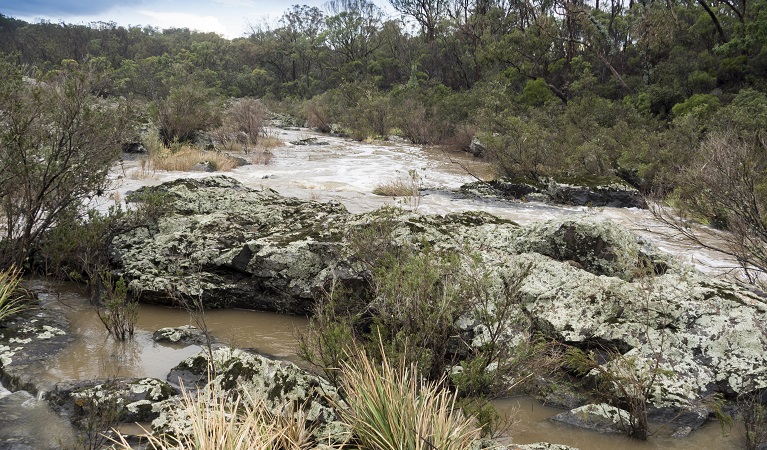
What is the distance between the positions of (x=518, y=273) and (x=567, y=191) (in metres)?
7.31

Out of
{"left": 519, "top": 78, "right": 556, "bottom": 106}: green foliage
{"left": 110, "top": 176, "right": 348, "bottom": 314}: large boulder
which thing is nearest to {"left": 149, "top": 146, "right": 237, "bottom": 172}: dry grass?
{"left": 110, "top": 176, "right": 348, "bottom": 314}: large boulder

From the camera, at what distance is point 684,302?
457cm

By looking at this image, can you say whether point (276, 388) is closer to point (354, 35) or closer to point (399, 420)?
point (399, 420)

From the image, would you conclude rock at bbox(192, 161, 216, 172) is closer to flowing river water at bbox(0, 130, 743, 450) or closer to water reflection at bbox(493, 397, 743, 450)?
flowing river water at bbox(0, 130, 743, 450)

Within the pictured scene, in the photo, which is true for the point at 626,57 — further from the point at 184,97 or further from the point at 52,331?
the point at 52,331

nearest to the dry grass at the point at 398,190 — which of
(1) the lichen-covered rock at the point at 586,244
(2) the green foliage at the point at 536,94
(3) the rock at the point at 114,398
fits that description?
(1) the lichen-covered rock at the point at 586,244

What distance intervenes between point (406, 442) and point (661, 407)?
2.18 metres

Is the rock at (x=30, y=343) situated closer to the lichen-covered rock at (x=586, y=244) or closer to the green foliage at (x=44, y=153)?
the green foliage at (x=44, y=153)

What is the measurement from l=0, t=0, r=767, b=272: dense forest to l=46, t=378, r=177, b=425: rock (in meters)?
4.48

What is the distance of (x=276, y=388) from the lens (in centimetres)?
356

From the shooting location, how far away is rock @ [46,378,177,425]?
342cm

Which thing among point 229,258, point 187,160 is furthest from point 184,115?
point 229,258

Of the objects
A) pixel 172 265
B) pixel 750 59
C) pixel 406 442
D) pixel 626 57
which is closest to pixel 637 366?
pixel 406 442

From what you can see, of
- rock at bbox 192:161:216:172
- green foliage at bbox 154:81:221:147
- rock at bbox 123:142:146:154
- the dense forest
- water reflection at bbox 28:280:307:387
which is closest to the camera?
water reflection at bbox 28:280:307:387
